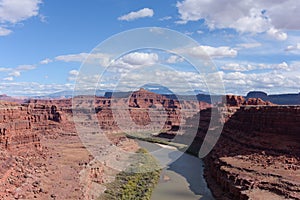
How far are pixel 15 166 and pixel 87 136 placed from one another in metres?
54.8

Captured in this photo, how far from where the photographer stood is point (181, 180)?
2014 inches

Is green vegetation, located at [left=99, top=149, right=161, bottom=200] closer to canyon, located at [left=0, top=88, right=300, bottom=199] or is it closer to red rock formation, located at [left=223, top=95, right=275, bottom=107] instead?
canyon, located at [left=0, top=88, right=300, bottom=199]

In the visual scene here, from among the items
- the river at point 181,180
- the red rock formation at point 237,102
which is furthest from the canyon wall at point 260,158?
the red rock formation at point 237,102

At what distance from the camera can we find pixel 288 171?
133 feet

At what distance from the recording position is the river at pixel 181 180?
1682 inches

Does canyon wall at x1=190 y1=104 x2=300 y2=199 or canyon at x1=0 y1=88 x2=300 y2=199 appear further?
canyon wall at x1=190 y1=104 x2=300 y2=199

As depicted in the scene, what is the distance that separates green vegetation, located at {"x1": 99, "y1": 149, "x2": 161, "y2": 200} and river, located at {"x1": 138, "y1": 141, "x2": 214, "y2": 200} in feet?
3.44

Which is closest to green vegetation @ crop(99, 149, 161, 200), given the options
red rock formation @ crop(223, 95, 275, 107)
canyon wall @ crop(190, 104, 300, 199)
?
canyon wall @ crop(190, 104, 300, 199)

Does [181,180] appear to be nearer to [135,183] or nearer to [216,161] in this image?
[216,161]

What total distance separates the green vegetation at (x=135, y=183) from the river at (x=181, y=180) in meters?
1.05

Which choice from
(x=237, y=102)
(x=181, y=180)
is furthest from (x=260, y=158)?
(x=237, y=102)

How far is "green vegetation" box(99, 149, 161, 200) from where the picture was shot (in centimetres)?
3978

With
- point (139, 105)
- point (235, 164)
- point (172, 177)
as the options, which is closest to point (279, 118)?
point (235, 164)

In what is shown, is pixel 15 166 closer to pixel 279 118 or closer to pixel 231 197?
pixel 231 197
